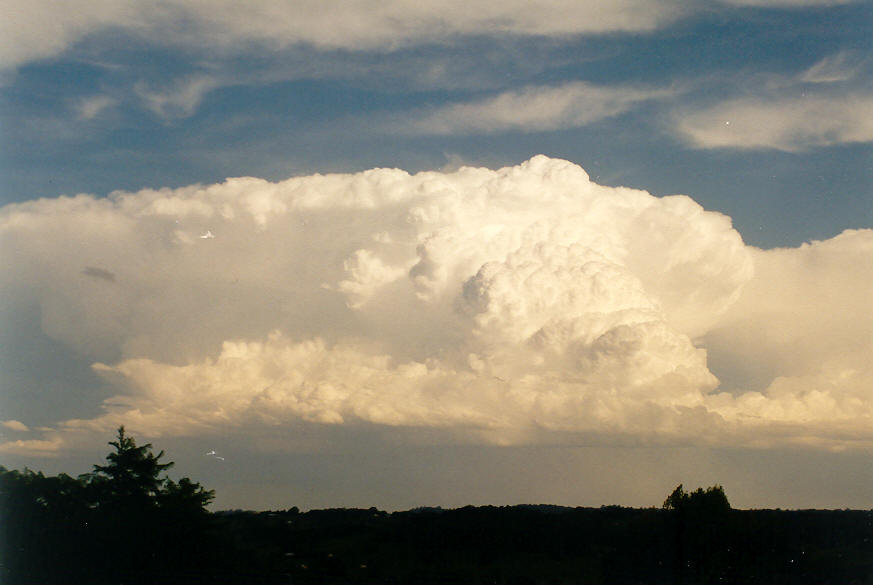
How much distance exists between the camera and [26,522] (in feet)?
187

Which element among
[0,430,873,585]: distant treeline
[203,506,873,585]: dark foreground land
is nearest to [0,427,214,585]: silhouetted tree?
[0,430,873,585]: distant treeline

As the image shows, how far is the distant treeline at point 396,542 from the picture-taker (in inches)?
2067

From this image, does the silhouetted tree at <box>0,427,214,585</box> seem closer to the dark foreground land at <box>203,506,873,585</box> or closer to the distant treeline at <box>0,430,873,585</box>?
the distant treeline at <box>0,430,873,585</box>

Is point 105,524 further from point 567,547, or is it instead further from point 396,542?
point 567,547

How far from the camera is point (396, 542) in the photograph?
8356cm

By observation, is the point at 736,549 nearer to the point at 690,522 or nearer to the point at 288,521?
the point at 690,522

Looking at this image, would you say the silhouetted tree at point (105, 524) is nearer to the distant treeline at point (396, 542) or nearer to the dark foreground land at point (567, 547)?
the distant treeline at point (396, 542)

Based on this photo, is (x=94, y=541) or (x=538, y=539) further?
(x=538, y=539)

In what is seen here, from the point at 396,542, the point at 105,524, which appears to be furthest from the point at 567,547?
the point at 105,524

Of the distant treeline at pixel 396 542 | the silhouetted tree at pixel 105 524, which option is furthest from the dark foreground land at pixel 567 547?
the silhouetted tree at pixel 105 524

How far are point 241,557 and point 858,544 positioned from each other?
56321mm

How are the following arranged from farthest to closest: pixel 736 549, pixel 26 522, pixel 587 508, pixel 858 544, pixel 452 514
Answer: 1. pixel 587 508
2. pixel 452 514
3. pixel 858 544
4. pixel 26 522
5. pixel 736 549

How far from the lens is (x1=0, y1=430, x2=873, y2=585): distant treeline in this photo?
2067 inches

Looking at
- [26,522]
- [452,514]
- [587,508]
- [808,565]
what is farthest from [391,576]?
[587,508]
